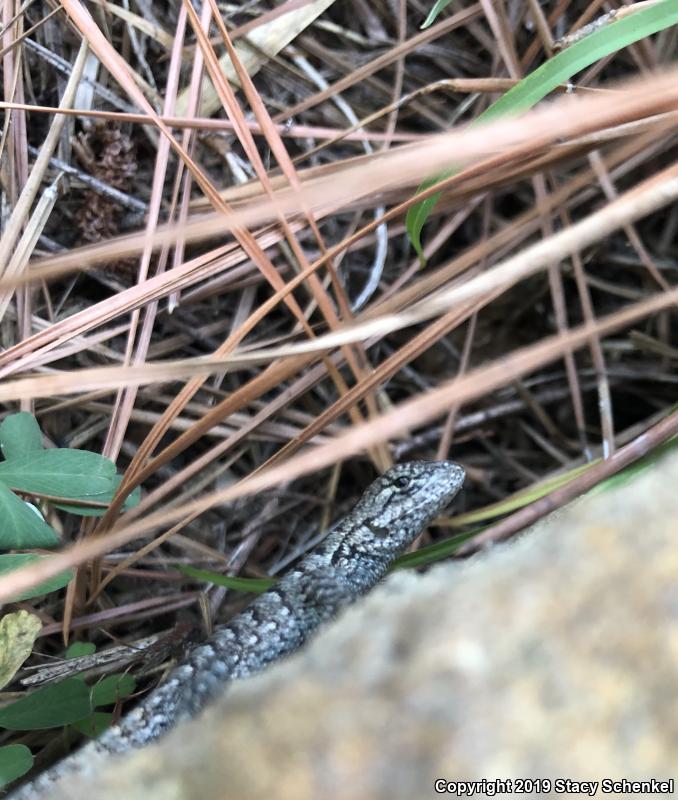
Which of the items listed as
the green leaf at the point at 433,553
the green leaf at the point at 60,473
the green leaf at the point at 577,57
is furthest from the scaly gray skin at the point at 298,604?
the green leaf at the point at 577,57

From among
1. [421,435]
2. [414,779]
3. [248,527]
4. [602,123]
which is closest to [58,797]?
[414,779]

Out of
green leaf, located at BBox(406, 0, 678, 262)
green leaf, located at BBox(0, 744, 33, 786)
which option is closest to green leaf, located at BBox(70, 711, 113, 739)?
green leaf, located at BBox(0, 744, 33, 786)

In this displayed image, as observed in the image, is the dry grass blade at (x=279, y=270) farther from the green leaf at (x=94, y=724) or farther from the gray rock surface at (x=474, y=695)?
the gray rock surface at (x=474, y=695)

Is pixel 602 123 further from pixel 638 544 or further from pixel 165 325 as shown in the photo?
pixel 165 325

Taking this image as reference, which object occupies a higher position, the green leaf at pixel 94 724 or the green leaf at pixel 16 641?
the green leaf at pixel 16 641

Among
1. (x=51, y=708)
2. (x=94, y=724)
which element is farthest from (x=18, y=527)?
(x=94, y=724)

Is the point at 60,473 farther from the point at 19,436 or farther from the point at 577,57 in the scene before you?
the point at 577,57
